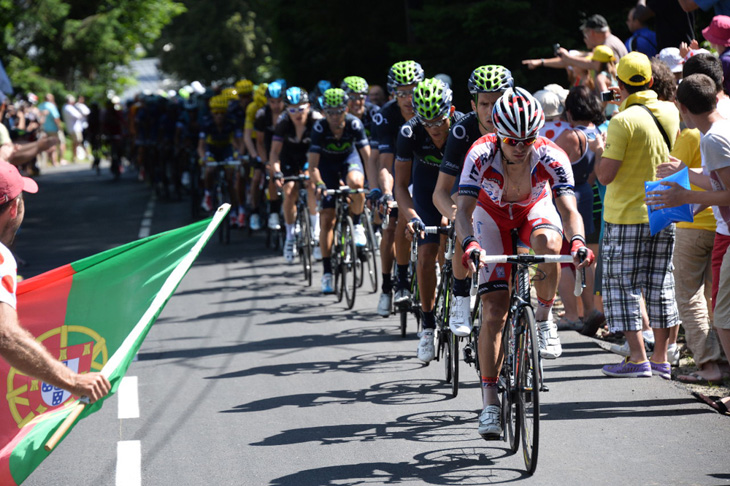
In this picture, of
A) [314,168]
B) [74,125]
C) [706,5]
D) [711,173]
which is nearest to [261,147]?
[314,168]

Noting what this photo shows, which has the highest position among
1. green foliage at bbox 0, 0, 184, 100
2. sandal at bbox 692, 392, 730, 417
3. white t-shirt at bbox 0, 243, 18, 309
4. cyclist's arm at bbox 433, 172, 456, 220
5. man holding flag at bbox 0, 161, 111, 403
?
green foliage at bbox 0, 0, 184, 100

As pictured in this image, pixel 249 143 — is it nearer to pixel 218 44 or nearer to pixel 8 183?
pixel 8 183

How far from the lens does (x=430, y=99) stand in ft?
25.2

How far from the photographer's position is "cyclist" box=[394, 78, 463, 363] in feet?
25.6

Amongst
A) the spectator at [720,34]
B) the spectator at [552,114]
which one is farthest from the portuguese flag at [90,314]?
the spectator at [720,34]

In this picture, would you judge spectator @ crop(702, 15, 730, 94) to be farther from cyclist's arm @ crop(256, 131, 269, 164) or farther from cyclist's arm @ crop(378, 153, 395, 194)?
cyclist's arm @ crop(256, 131, 269, 164)

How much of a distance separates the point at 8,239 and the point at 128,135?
28835 millimetres

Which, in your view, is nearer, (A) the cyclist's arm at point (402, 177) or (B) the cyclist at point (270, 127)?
(A) the cyclist's arm at point (402, 177)

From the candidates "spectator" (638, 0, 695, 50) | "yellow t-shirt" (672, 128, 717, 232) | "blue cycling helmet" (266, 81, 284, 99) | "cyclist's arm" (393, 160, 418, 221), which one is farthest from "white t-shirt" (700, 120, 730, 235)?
"blue cycling helmet" (266, 81, 284, 99)

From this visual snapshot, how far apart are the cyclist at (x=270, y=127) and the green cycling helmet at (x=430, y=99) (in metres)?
6.61

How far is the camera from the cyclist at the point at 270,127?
46.6ft

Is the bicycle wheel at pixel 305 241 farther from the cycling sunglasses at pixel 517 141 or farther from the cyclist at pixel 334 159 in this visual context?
the cycling sunglasses at pixel 517 141

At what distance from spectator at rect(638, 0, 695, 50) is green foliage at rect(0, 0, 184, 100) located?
40290mm

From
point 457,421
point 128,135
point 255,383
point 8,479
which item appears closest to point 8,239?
point 8,479
